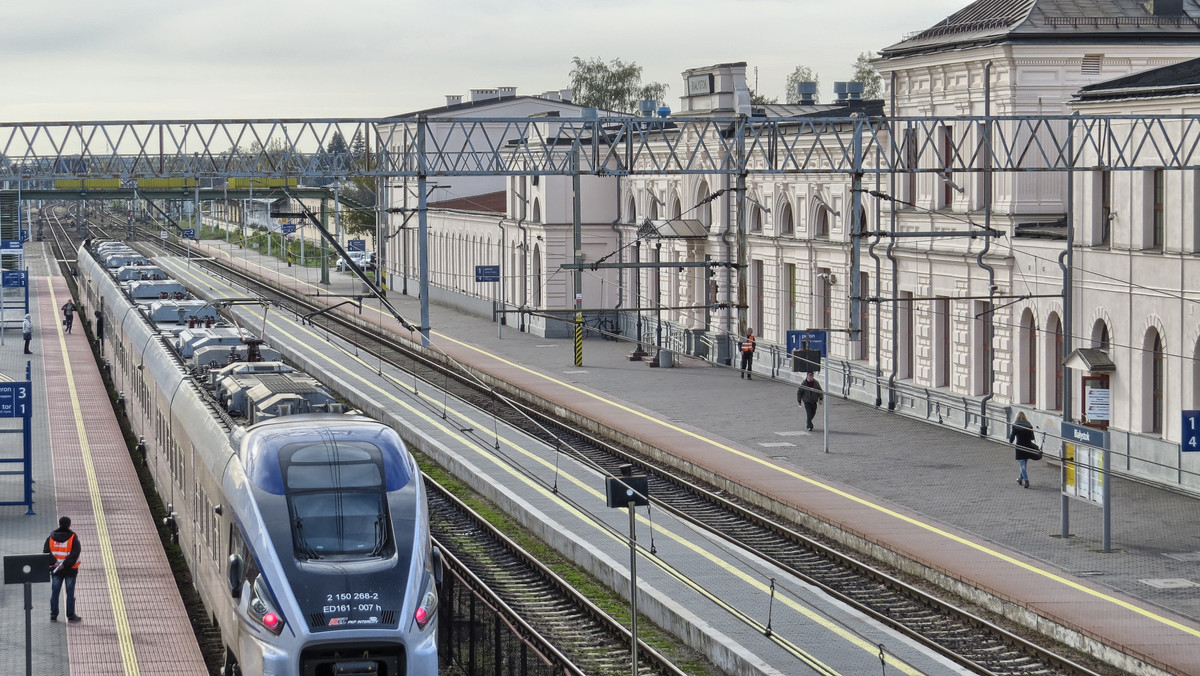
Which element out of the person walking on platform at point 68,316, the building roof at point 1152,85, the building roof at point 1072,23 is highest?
the building roof at point 1072,23

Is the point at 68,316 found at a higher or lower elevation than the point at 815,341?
lower

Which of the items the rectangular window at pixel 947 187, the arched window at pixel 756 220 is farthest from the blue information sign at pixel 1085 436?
the arched window at pixel 756 220

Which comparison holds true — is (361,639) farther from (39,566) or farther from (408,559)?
(39,566)

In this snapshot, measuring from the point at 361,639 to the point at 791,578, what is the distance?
→ 9.95 meters

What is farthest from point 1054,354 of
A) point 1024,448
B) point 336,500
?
point 336,500

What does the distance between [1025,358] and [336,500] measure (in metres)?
23.2

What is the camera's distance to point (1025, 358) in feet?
114

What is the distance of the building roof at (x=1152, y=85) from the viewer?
98.2 feet

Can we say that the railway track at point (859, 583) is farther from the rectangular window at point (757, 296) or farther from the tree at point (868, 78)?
the tree at point (868, 78)

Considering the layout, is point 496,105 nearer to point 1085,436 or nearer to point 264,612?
point 1085,436

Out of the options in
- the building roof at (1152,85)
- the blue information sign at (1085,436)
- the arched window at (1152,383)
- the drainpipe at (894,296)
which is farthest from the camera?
the drainpipe at (894,296)

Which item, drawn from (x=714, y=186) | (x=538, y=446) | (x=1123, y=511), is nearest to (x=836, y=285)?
(x=714, y=186)

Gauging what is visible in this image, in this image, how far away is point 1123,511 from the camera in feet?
88.5

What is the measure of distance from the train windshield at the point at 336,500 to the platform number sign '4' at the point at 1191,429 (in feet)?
44.0
